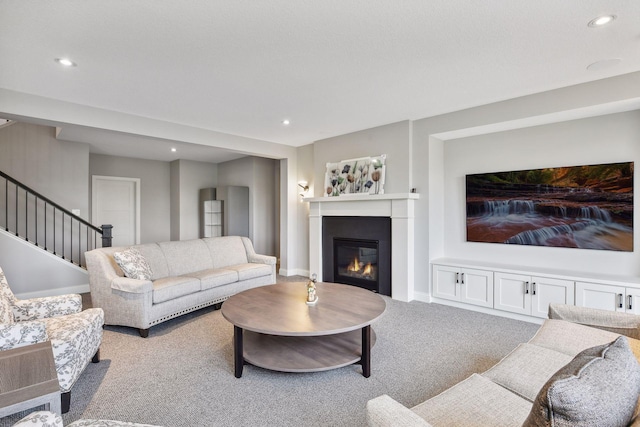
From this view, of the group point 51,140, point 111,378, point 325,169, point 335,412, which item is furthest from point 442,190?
point 51,140

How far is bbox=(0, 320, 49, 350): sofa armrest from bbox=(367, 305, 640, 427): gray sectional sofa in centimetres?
191

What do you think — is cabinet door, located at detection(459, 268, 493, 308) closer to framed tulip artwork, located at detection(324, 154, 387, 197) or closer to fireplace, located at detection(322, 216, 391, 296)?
fireplace, located at detection(322, 216, 391, 296)

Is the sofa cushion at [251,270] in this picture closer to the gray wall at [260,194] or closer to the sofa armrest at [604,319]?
the gray wall at [260,194]

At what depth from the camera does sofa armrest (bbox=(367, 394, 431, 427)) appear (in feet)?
3.63

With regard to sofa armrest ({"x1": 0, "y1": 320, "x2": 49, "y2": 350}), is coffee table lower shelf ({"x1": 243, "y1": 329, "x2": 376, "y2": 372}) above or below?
below

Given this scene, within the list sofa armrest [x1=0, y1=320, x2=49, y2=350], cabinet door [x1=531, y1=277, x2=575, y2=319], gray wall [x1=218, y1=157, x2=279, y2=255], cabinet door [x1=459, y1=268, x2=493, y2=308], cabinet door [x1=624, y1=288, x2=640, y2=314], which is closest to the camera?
sofa armrest [x1=0, y1=320, x2=49, y2=350]

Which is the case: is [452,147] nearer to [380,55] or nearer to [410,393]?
[380,55]

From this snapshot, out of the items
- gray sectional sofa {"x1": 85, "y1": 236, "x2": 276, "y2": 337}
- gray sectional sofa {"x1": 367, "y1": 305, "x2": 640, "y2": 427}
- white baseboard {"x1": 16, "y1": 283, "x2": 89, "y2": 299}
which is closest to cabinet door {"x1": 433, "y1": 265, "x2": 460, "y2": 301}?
gray sectional sofa {"x1": 367, "y1": 305, "x2": 640, "y2": 427}

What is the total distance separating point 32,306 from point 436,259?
434cm

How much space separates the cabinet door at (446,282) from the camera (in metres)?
4.02

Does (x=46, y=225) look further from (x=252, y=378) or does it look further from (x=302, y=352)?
(x=302, y=352)

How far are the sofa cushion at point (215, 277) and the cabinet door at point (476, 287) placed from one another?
294cm

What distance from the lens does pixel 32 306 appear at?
8.01 ft

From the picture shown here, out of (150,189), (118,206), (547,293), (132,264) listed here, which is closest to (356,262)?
(547,293)
